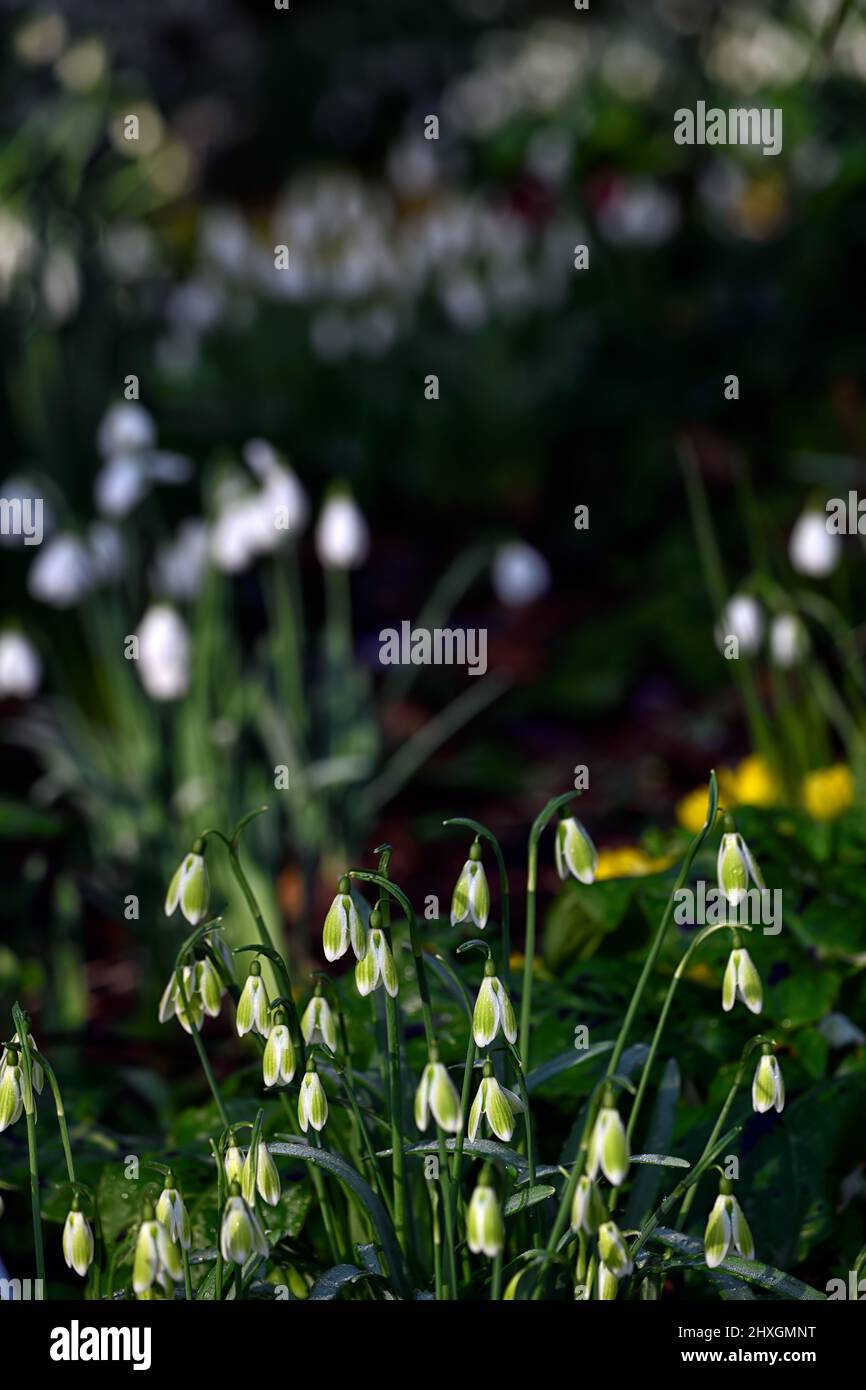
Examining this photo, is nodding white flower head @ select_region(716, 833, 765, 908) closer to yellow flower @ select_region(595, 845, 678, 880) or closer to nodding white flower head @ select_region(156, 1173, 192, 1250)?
nodding white flower head @ select_region(156, 1173, 192, 1250)

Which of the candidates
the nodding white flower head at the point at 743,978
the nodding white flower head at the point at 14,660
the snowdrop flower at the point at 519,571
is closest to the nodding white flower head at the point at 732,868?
the nodding white flower head at the point at 743,978

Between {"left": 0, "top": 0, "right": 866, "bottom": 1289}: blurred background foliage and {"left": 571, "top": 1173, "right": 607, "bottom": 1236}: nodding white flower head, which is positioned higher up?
{"left": 0, "top": 0, "right": 866, "bottom": 1289}: blurred background foliage

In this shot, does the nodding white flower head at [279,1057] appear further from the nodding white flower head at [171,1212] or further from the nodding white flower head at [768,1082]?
the nodding white flower head at [768,1082]

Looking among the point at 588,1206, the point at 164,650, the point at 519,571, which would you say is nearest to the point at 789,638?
the point at 519,571

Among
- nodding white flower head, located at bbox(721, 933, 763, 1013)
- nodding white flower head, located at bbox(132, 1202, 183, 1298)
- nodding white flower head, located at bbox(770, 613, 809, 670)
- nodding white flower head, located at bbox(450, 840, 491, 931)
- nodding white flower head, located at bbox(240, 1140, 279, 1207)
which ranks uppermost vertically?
nodding white flower head, located at bbox(770, 613, 809, 670)

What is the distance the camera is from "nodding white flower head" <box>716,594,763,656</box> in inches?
103

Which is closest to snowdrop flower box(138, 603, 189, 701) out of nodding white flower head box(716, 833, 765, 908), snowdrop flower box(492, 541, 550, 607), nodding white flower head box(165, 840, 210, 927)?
snowdrop flower box(492, 541, 550, 607)

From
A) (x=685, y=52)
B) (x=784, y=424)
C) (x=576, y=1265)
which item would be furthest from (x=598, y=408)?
(x=685, y=52)

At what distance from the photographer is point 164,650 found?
111 inches

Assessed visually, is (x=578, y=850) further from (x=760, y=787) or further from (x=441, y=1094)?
(x=760, y=787)

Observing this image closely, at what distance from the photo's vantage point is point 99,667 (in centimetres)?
366

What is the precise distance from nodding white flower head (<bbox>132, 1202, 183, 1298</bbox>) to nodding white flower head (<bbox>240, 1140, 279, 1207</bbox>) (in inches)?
3.3

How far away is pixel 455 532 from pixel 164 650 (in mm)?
2023
